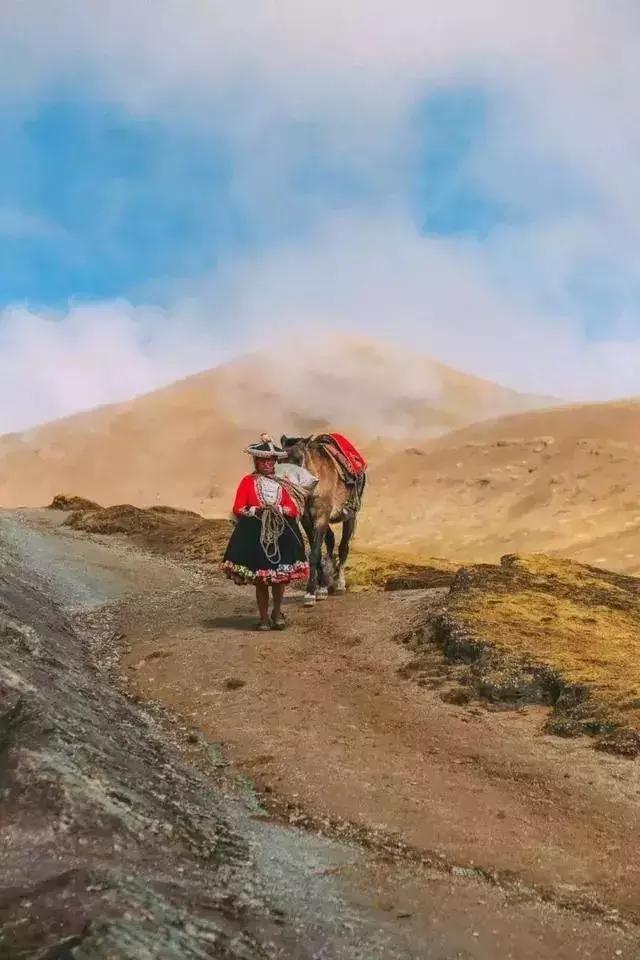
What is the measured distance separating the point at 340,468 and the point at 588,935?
10813 millimetres

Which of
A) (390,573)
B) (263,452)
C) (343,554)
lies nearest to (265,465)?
(263,452)

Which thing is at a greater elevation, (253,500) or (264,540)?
(253,500)

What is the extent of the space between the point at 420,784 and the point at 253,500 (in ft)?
19.0

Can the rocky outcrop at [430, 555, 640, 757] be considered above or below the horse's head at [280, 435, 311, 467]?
below

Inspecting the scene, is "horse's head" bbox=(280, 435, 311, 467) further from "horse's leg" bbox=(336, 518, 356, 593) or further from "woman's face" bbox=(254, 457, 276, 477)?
"woman's face" bbox=(254, 457, 276, 477)

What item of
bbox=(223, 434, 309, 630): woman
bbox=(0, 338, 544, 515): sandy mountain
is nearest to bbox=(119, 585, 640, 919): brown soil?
bbox=(223, 434, 309, 630): woman

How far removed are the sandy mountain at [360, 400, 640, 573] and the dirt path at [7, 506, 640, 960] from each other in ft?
62.2

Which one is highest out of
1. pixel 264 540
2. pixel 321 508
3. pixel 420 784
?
pixel 321 508

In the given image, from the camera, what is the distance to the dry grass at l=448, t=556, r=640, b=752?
8406mm

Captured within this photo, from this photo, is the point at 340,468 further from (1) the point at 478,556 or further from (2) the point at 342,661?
(1) the point at 478,556

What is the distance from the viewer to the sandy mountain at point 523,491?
106 ft

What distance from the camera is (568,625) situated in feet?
36.9

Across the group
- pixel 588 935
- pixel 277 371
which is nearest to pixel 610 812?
pixel 588 935

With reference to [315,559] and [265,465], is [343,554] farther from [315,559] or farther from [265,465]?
[265,465]
